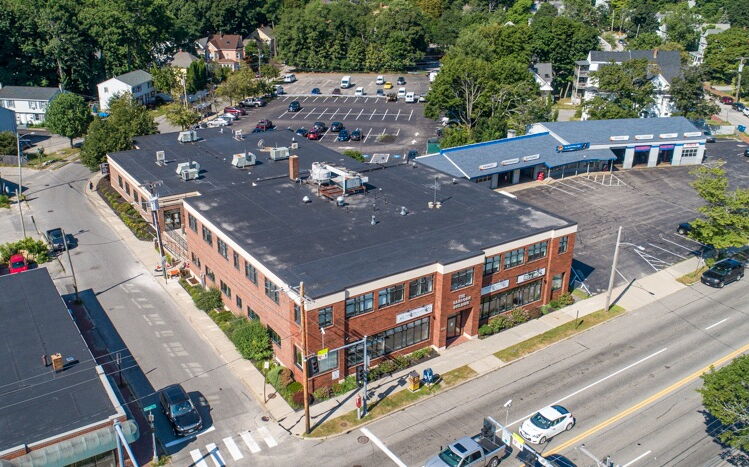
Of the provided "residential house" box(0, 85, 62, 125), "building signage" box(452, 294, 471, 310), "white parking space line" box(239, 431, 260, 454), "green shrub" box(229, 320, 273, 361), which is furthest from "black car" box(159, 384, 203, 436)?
"residential house" box(0, 85, 62, 125)

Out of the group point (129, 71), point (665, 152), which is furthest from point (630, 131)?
point (129, 71)

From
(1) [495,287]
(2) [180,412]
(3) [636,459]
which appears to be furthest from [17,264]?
(3) [636,459]

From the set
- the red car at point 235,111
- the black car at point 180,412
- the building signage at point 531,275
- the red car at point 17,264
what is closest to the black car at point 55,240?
the red car at point 17,264

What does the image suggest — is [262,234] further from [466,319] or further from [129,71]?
[129,71]

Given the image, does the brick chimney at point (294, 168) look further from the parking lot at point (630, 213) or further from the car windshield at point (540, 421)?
the car windshield at point (540, 421)

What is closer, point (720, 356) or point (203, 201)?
point (720, 356)
